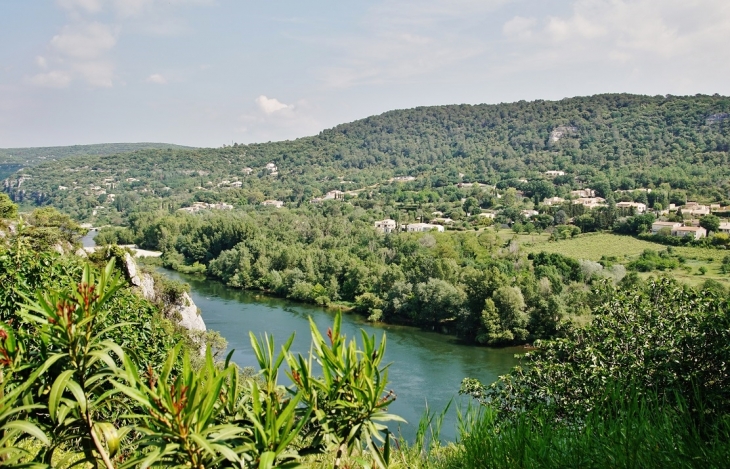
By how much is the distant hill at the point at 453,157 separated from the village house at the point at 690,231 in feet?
48.6

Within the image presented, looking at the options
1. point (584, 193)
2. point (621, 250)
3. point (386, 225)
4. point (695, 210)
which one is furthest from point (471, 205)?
point (621, 250)

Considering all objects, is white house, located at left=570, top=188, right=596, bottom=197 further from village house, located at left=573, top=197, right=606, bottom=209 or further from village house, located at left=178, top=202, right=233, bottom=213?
village house, located at left=178, top=202, right=233, bottom=213

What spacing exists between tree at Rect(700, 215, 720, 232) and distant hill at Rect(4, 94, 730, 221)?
12.6 meters

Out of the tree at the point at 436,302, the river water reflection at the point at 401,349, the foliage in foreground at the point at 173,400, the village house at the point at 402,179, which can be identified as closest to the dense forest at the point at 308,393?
the foliage in foreground at the point at 173,400

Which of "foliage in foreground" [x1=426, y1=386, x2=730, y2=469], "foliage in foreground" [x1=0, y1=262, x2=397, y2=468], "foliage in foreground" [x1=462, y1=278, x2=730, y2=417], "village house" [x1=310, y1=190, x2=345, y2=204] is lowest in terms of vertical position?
"village house" [x1=310, y1=190, x2=345, y2=204]

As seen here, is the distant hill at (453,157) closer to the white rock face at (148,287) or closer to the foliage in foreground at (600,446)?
the white rock face at (148,287)

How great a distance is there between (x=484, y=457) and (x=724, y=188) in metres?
58.6

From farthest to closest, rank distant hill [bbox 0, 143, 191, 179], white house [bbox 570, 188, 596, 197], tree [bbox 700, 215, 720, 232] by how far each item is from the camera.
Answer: distant hill [bbox 0, 143, 191, 179] < white house [bbox 570, 188, 596, 197] < tree [bbox 700, 215, 720, 232]

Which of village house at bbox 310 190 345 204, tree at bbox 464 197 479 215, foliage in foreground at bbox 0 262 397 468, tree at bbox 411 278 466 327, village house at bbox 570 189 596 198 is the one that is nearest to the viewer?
foliage in foreground at bbox 0 262 397 468

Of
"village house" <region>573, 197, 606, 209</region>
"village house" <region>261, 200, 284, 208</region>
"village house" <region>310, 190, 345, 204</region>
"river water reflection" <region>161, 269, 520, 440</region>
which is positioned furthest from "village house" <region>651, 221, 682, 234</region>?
"village house" <region>261, 200, 284, 208</region>

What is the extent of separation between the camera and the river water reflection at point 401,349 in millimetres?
15393

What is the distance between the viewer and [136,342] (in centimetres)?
509

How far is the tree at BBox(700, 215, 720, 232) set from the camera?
36.8m

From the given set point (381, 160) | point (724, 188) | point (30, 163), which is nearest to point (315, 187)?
point (381, 160)
